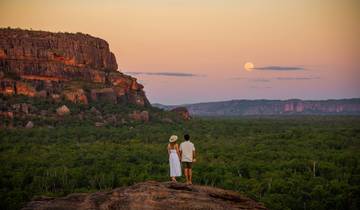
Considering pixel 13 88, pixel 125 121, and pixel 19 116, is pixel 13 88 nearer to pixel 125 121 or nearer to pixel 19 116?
pixel 19 116

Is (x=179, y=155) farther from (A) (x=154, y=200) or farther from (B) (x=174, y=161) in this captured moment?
(A) (x=154, y=200)

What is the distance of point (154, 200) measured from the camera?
14586 millimetres

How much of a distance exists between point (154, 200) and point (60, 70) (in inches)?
4280

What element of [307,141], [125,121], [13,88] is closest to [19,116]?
[13,88]

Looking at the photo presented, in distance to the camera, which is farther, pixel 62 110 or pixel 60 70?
pixel 60 70

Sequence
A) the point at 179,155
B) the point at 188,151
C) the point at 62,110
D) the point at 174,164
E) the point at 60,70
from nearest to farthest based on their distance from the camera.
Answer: the point at 174,164 → the point at 188,151 → the point at 179,155 → the point at 62,110 → the point at 60,70

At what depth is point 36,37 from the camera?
124m

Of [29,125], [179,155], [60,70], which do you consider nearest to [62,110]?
[29,125]

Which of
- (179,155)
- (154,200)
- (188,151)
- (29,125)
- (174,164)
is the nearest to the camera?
(154,200)

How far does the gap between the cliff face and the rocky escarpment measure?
9296 centimetres

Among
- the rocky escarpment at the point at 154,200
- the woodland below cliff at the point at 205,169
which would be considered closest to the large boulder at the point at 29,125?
the woodland below cliff at the point at 205,169

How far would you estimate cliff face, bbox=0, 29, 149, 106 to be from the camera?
4277 inches

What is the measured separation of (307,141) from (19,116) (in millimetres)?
56368

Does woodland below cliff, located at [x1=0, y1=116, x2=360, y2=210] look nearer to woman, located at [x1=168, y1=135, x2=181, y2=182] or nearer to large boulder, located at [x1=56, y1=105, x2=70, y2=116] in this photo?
woman, located at [x1=168, y1=135, x2=181, y2=182]
